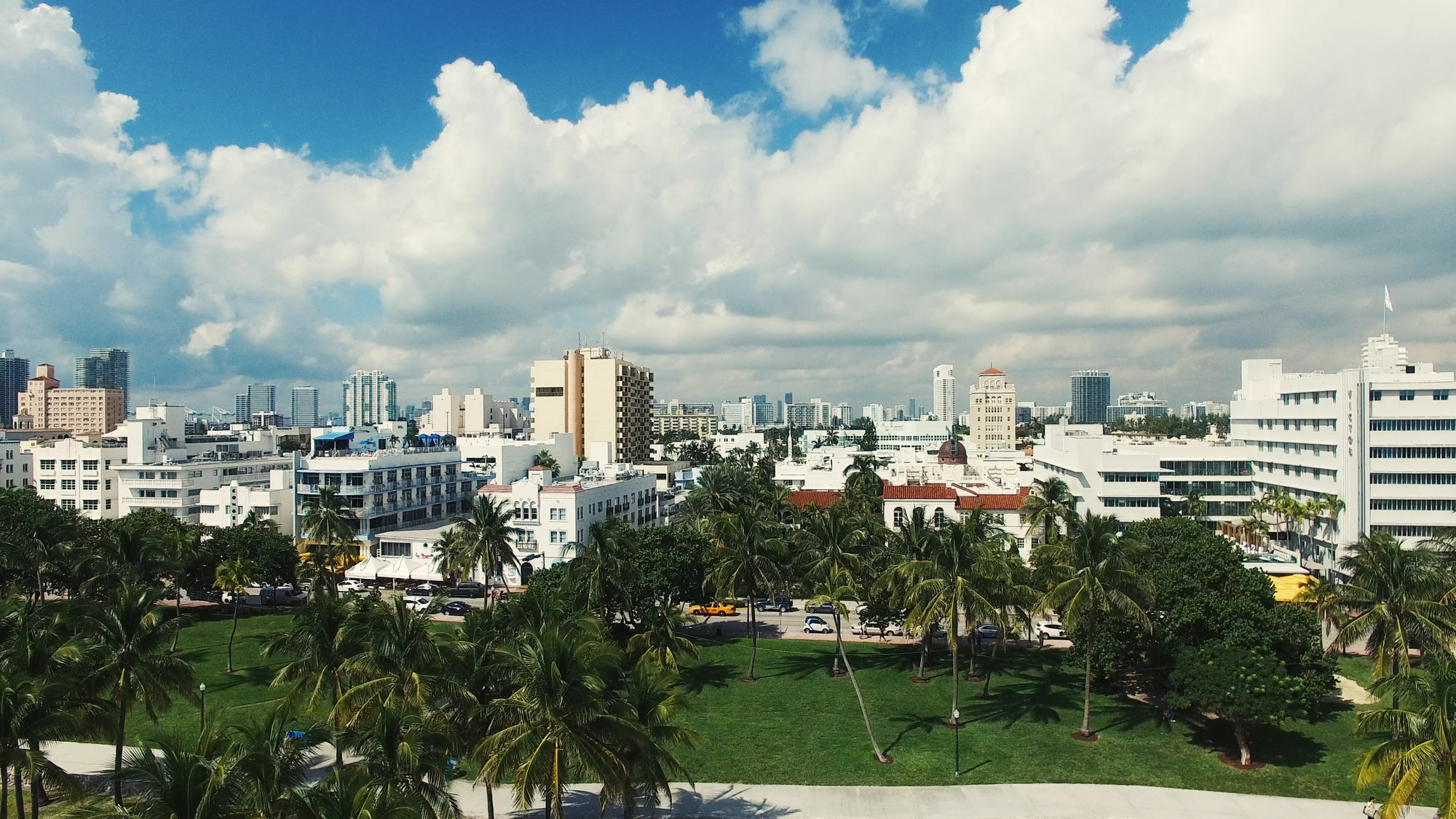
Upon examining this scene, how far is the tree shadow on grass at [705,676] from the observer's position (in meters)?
45.1

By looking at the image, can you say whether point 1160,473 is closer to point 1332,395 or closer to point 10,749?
point 1332,395

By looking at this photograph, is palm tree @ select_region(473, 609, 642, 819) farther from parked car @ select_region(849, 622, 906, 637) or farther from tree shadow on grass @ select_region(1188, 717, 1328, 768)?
parked car @ select_region(849, 622, 906, 637)

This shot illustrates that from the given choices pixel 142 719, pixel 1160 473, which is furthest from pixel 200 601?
pixel 1160 473

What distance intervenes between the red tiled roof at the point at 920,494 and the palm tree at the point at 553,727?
5789cm

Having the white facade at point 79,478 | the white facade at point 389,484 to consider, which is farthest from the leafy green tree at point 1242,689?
the white facade at point 79,478

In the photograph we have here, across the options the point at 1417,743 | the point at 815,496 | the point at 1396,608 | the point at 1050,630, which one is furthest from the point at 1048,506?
the point at 1417,743

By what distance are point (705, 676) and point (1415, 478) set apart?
210 feet

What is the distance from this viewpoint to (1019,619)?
45281 millimetres

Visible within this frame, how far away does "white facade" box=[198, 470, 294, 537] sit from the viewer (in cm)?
8562

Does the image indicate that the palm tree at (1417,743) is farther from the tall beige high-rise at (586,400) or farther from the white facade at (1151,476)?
the tall beige high-rise at (586,400)

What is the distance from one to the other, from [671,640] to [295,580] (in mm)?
42129

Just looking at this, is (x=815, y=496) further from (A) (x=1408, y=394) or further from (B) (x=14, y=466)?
(B) (x=14, y=466)

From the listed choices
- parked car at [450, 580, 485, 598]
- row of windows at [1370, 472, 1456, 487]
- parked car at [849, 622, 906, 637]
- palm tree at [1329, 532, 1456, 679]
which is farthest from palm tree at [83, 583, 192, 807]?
row of windows at [1370, 472, 1456, 487]

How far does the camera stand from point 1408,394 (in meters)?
69.4
